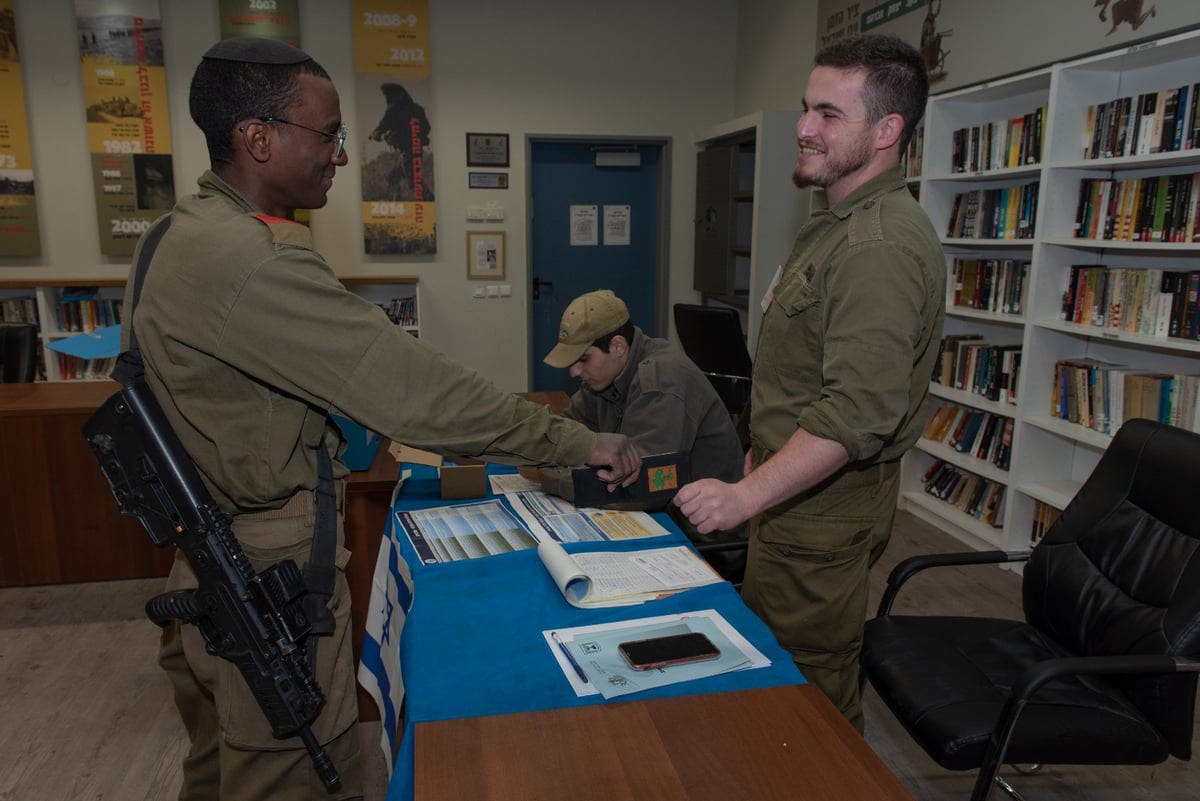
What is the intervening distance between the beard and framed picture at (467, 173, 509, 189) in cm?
451

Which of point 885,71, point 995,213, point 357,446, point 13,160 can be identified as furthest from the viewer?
point 13,160

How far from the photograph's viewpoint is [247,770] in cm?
142

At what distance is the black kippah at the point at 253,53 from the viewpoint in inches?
52.0

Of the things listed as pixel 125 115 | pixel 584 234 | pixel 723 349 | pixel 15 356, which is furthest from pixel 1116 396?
pixel 125 115

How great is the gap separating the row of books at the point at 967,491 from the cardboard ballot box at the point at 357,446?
289 centimetres

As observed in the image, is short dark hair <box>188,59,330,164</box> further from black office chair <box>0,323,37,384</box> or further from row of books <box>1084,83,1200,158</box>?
black office chair <box>0,323,37,384</box>

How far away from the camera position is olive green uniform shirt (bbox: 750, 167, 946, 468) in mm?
1355

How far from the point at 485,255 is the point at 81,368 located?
9.18ft

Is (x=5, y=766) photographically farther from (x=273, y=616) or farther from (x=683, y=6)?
(x=683, y=6)

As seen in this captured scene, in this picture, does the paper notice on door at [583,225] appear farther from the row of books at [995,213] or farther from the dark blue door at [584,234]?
the row of books at [995,213]

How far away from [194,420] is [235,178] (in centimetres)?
43

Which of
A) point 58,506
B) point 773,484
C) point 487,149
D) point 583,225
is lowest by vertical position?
point 58,506

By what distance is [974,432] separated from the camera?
3957 millimetres

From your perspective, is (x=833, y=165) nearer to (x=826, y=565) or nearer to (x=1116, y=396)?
(x=826, y=565)
